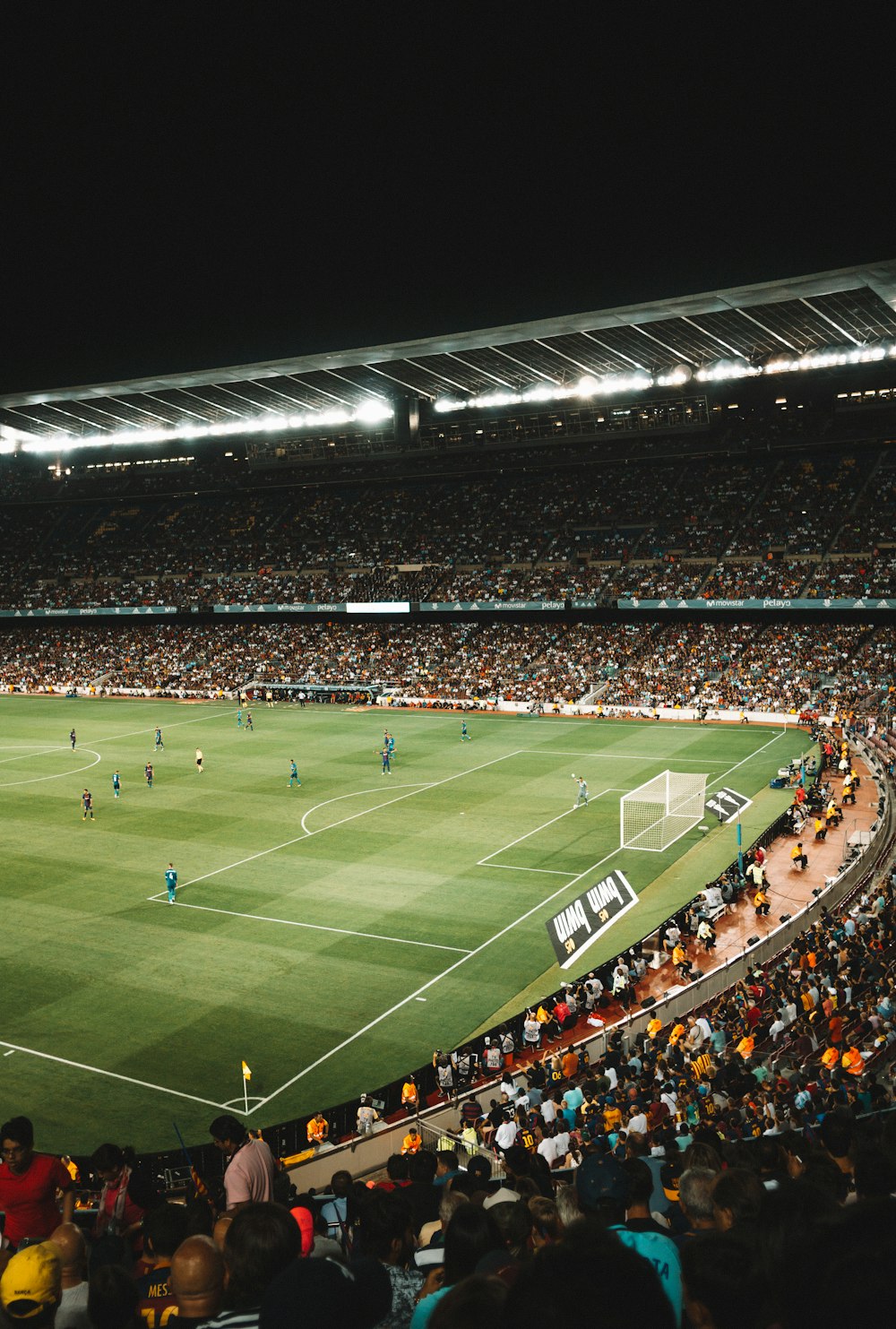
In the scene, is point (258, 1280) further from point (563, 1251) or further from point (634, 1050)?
point (634, 1050)

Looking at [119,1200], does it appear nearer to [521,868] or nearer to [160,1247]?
[160,1247]

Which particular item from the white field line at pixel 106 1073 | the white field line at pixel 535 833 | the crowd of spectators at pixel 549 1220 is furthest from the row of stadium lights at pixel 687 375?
the white field line at pixel 106 1073

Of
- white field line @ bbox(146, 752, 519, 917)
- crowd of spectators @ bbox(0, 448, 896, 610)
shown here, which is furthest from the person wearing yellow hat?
crowd of spectators @ bbox(0, 448, 896, 610)

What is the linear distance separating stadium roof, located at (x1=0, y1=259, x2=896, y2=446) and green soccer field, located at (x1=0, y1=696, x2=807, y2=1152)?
20997mm

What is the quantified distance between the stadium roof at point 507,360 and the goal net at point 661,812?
69.4ft

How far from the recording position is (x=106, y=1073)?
A: 1895 cm

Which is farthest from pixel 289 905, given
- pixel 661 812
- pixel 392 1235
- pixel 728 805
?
pixel 392 1235

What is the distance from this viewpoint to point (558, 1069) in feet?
57.4

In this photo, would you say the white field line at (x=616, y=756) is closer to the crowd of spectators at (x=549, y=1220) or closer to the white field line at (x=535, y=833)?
the white field line at (x=535, y=833)

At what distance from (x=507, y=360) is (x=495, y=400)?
650 cm

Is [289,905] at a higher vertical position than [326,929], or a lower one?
higher

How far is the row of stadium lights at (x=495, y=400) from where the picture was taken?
53875 millimetres

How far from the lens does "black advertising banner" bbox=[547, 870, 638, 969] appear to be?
2073 cm

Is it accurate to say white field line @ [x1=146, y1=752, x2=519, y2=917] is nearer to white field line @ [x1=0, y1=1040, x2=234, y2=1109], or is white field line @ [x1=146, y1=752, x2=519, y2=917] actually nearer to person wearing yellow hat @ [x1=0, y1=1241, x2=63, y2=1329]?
white field line @ [x1=0, y1=1040, x2=234, y2=1109]
